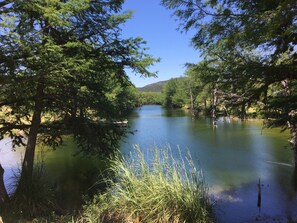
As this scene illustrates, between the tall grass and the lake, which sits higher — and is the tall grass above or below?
above

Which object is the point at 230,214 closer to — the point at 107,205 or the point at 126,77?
the point at 107,205

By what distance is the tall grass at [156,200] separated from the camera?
630 cm

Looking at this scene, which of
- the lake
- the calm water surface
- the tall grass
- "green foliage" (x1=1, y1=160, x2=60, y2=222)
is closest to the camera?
the tall grass

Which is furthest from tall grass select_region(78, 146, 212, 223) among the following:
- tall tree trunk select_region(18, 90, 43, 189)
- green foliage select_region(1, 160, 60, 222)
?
tall tree trunk select_region(18, 90, 43, 189)

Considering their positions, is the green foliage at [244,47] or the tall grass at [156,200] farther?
the tall grass at [156,200]

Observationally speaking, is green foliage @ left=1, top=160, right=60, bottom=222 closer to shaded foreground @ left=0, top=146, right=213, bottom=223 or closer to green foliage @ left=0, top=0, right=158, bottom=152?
shaded foreground @ left=0, top=146, right=213, bottom=223

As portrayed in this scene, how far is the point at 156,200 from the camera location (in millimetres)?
6438

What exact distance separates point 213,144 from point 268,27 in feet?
73.9

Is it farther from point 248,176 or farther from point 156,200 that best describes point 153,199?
point 248,176

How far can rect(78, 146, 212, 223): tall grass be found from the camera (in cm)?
630

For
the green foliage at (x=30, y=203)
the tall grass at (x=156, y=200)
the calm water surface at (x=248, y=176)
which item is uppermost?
the tall grass at (x=156, y=200)

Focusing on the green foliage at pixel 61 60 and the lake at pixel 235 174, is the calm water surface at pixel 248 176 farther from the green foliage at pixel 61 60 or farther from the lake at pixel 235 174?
the green foliage at pixel 61 60

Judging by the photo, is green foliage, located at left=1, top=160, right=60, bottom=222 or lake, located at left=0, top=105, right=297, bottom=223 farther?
lake, located at left=0, top=105, right=297, bottom=223

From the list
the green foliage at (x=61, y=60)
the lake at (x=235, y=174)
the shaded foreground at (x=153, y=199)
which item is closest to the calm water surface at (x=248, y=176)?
the lake at (x=235, y=174)
